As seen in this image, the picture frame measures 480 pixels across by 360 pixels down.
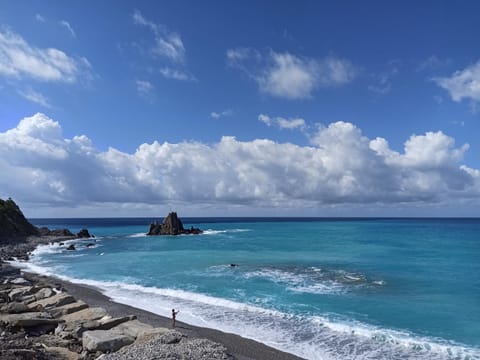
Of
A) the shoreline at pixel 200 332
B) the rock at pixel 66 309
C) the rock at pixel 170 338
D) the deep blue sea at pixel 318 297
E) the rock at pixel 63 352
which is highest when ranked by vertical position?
the rock at pixel 170 338

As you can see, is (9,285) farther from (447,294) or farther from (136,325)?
(447,294)

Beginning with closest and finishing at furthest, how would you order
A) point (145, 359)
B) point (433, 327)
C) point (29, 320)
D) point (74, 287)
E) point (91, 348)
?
point (145, 359) < point (91, 348) < point (29, 320) < point (433, 327) < point (74, 287)

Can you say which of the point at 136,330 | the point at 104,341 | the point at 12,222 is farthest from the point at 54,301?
the point at 12,222

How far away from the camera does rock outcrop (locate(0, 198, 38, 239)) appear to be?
83.3 m

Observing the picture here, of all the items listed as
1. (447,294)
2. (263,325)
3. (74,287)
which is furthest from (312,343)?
(74,287)

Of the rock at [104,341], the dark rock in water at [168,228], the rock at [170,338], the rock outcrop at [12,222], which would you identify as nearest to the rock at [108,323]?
the rock at [104,341]

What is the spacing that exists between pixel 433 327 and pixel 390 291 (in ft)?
32.4

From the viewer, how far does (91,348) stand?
52.7ft

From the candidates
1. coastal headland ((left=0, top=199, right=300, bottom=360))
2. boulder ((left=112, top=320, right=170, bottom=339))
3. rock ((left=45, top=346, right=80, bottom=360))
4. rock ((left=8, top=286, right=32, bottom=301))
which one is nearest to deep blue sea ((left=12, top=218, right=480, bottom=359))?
coastal headland ((left=0, top=199, right=300, bottom=360))

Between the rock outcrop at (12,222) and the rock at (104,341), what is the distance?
257 feet

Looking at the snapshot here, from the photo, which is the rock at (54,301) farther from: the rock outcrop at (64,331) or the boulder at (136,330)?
the boulder at (136,330)

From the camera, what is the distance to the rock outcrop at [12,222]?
83.3 metres

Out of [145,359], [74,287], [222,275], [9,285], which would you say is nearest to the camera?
[145,359]

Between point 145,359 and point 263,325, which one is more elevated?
point 145,359
